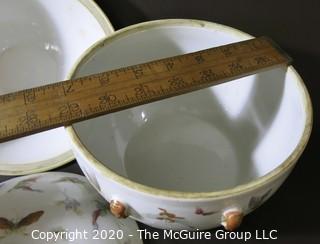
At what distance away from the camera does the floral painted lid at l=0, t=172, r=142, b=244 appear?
1.44 ft

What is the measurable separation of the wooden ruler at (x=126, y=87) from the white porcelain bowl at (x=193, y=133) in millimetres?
Answer: 24

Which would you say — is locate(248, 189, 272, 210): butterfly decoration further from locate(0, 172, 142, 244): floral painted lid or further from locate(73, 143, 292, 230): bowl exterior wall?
locate(0, 172, 142, 244): floral painted lid

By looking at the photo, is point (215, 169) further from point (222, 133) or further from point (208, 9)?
point (208, 9)

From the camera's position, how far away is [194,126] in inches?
21.7

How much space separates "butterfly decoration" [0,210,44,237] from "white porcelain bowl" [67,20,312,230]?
9cm

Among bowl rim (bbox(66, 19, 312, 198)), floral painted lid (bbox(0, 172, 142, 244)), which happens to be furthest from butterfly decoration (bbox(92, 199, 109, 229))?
bowl rim (bbox(66, 19, 312, 198))

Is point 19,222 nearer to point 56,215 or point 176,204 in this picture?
point 56,215

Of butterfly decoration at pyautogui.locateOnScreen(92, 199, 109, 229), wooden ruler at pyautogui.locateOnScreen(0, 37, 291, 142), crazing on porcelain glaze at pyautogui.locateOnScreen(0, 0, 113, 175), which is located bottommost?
butterfly decoration at pyautogui.locateOnScreen(92, 199, 109, 229)

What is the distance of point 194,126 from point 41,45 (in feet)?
0.80

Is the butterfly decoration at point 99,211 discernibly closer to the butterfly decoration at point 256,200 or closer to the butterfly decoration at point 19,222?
the butterfly decoration at point 19,222

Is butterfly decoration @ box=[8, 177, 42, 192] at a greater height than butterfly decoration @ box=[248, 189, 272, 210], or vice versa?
butterfly decoration @ box=[248, 189, 272, 210]

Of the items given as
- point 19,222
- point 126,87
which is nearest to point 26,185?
point 19,222

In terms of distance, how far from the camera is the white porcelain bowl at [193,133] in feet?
1.22

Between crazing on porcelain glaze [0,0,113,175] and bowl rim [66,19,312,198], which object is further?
crazing on porcelain glaze [0,0,113,175]
